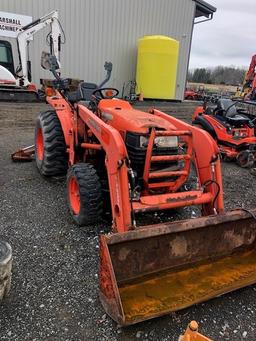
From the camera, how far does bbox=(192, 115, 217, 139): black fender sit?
7.41 meters

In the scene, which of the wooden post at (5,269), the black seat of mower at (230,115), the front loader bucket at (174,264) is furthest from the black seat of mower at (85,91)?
the black seat of mower at (230,115)

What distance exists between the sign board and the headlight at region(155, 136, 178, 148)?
39.9 ft

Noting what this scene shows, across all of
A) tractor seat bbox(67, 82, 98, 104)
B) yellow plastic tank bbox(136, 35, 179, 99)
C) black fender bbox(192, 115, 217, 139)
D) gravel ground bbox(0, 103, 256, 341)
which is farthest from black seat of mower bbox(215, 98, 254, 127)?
yellow plastic tank bbox(136, 35, 179, 99)

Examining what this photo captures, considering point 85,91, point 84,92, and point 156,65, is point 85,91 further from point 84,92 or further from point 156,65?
point 156,65

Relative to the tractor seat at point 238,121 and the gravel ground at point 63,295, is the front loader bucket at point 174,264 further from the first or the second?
the tractor seat at point 238,121

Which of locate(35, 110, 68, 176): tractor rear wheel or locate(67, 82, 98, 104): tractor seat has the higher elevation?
locate(67, 82, 98, 104): tractor seat

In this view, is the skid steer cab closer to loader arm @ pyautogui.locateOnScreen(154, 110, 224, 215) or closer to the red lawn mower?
loader arm @ pyautogui.locateOnScreen(154, 110, 224, 215)

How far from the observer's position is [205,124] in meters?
7.61

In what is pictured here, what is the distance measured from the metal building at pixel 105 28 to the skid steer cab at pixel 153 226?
11583mm

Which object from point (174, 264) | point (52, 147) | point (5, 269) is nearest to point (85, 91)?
point (52, 147)

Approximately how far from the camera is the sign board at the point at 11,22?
1322cm

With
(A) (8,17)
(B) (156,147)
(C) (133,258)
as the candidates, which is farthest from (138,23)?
(C) (133,258)

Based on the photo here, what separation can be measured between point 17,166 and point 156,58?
39.5 ft

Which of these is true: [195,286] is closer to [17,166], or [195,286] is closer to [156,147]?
[156,147]
